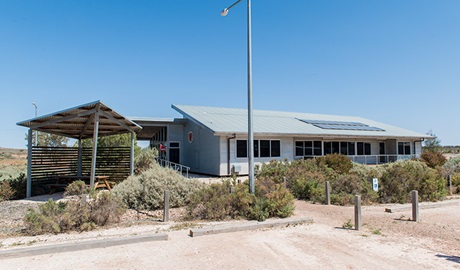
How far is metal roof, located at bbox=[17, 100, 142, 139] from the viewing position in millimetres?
13055

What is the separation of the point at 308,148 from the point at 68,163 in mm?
17031

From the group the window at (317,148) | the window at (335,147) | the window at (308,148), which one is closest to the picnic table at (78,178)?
the window at (308,148)

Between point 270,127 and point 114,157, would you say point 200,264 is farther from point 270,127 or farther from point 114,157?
point 270,127

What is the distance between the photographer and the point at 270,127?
79.6 ft

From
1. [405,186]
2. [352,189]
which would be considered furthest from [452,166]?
→ [352,189]

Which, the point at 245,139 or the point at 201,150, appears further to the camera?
the point at 201,150

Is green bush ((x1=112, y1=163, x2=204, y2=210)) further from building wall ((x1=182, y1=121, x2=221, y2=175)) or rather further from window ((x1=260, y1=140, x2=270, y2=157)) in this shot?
window ((x1=260, y1=140, x2=270, y2=157))

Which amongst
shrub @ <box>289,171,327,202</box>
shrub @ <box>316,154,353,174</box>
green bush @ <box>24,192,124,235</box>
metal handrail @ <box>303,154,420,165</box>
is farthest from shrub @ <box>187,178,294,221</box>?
metal handrail @ <box>303,154,420,165</box>

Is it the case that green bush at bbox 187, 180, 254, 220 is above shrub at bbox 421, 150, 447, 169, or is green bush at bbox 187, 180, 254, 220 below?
below

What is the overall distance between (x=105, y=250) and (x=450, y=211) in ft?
35.9

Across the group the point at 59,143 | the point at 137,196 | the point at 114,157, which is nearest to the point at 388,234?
the point at 137,196

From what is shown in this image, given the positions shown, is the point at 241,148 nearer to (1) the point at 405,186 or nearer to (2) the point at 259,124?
(2) the point at 259,124

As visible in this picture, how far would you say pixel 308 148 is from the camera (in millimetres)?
25797

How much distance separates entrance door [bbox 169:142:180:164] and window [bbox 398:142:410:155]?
69.5 ft
